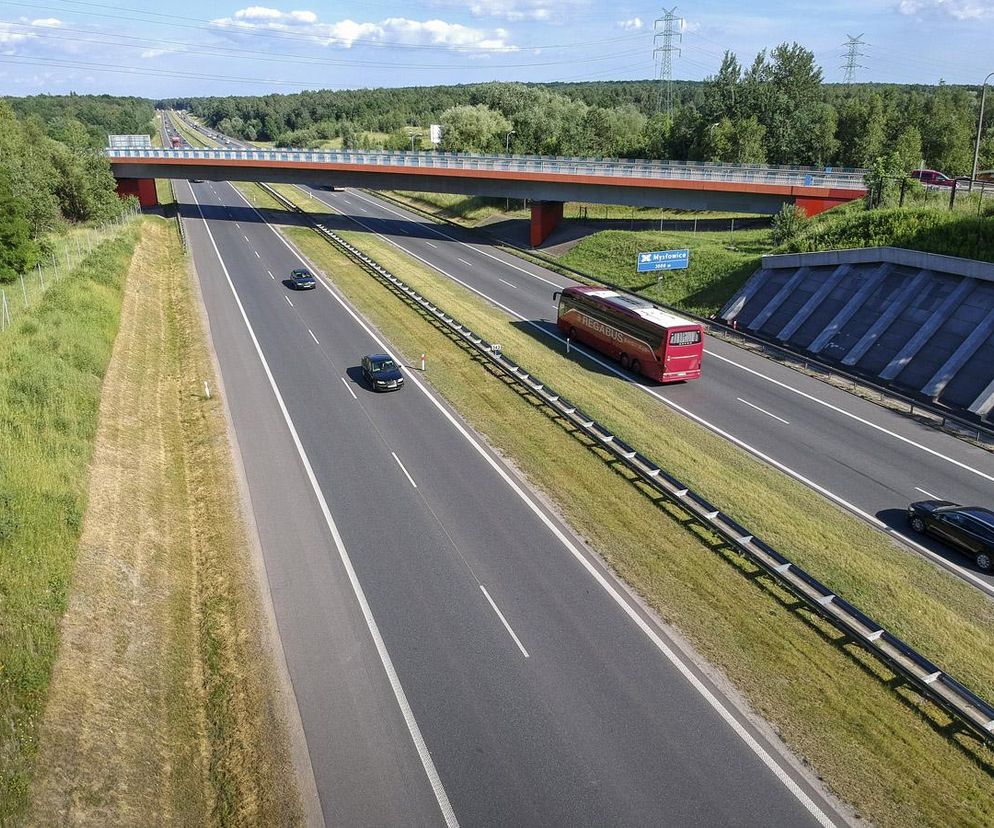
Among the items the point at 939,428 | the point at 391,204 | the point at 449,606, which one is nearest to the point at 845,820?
the point at 449,606

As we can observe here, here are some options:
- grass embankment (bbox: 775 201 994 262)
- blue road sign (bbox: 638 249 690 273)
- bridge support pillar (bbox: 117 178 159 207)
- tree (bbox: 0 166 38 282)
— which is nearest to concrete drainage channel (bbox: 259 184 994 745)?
blue road sign (bbox: 638 249 690 273)

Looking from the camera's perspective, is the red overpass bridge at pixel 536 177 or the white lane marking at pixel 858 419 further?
the red overpass bridge at pixel 536 177

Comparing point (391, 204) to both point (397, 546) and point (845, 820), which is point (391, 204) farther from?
point (845, 820)

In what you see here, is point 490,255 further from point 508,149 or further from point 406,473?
point 406,473

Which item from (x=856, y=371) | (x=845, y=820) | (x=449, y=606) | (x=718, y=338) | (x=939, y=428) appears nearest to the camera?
(x=845, y=820)

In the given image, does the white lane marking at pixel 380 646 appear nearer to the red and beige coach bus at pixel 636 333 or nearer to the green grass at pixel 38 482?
the green grass at pixel 38 482

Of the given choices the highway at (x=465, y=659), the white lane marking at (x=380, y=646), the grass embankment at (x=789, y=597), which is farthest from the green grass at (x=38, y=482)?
the grass embankment at (x=789, y=597)
